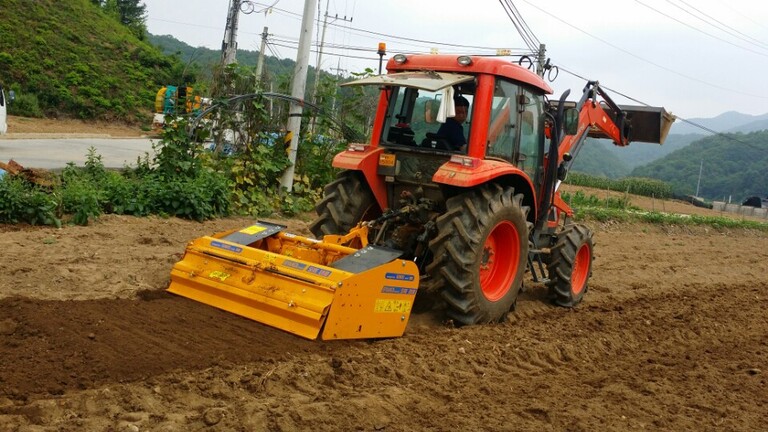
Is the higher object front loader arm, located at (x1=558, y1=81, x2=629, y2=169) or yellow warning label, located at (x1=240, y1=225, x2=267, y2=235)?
front loader arm, located at (x1=558, y1=81, x2=629, y2=169)

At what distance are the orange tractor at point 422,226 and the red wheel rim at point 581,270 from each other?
48cm

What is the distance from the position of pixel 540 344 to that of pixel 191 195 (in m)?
5.86

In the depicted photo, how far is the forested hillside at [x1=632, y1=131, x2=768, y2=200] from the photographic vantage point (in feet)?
260

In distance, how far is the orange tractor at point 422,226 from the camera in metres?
5.98

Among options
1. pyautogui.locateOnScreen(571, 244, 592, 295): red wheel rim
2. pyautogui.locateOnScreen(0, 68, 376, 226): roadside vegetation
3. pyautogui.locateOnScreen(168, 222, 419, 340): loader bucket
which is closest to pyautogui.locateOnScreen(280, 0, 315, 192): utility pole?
pyautogui.locateOnScreen(0, 68, 376, 226): roadside vegetation

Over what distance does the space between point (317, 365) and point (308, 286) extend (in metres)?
0.78

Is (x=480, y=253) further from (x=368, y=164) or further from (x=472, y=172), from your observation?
(x=368, y=164)

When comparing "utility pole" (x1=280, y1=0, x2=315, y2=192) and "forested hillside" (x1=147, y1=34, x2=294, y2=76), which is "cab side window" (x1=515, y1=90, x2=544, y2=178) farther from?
"forested hillside" (x1=147, y1=34, x2=294, y2=76)

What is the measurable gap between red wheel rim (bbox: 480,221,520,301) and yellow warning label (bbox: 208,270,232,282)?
7.69ft

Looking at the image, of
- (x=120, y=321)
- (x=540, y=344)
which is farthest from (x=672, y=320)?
(x=120, y=321)

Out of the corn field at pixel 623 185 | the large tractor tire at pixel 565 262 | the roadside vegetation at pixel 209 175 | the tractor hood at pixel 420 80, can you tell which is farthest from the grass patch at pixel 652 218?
the corn field at pixel 623 185

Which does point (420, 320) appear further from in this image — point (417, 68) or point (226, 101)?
point (226, 101)

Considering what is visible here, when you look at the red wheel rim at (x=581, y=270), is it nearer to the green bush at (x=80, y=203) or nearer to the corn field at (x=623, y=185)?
the green bush at (x=80, y=203)

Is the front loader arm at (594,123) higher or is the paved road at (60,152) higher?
the front loader arm at (594,123)
